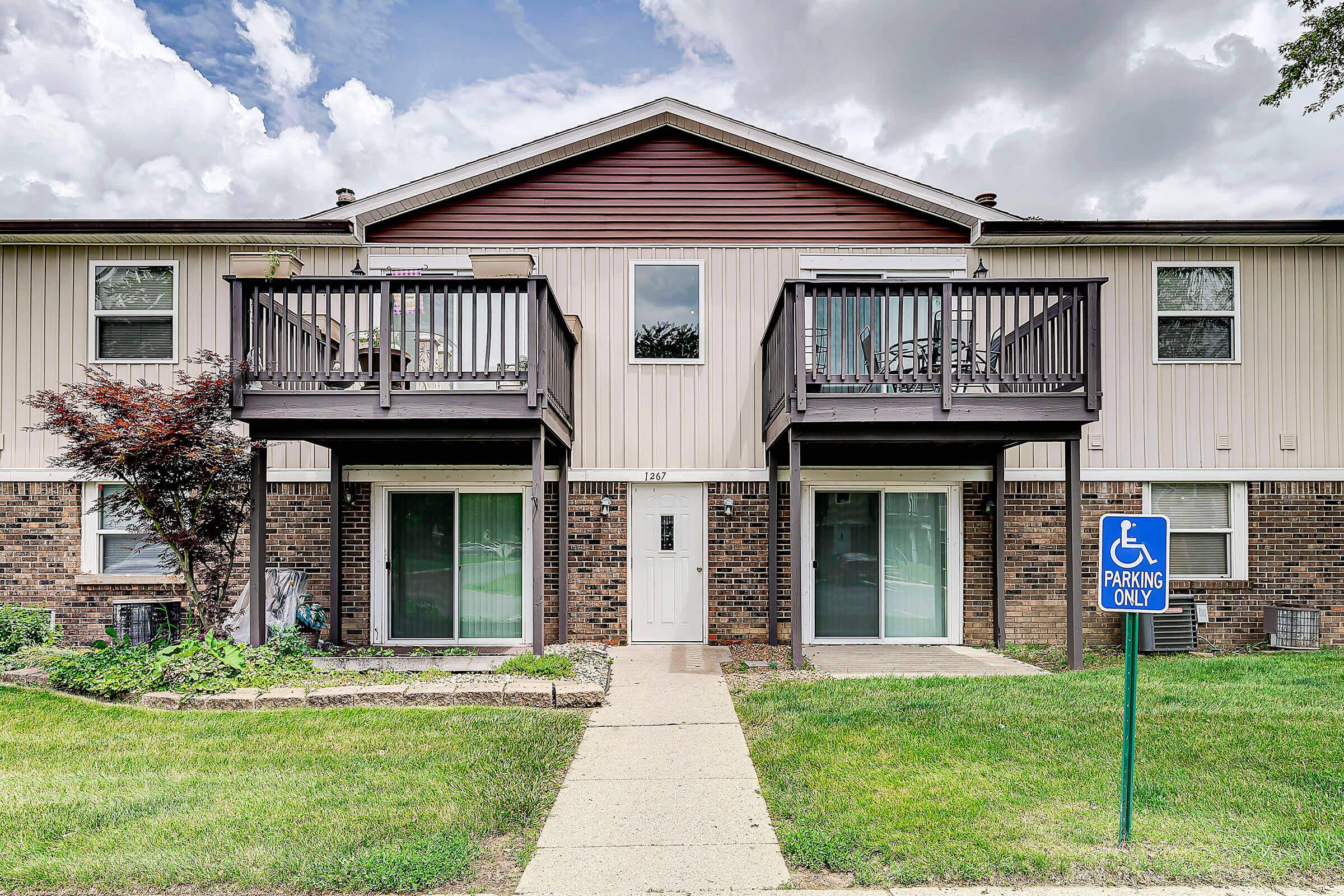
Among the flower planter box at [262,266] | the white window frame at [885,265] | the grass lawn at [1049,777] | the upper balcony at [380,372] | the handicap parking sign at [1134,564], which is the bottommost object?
the grass lawn at [1049,777]

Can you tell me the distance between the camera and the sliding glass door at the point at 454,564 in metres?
9.92

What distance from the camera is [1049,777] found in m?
4.90

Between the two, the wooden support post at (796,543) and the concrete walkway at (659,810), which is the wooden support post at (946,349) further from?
the concrete walkway at (659,810)

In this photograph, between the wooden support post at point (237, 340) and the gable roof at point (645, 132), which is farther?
the gable roof at point (645, 132)

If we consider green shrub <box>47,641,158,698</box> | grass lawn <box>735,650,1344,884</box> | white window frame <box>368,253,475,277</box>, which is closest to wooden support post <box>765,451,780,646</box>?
grass lawn <box>735,650,1344,884</box>

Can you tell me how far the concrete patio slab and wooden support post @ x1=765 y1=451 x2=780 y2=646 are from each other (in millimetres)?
493

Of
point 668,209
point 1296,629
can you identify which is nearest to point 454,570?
point 668,209

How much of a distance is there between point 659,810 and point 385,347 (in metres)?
4.76

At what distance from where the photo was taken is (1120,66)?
18.0 meters

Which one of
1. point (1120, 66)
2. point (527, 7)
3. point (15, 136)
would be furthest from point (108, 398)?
point (1120, 66)

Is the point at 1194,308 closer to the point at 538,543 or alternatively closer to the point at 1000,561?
the point at 1000,561

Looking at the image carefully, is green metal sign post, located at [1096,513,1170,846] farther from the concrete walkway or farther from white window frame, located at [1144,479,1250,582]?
white window frame, located at [1144,479,1250,582]

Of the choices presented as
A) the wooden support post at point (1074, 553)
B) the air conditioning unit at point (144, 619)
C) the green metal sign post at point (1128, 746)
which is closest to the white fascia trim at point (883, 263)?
the wooden support post at point (1074, 553)

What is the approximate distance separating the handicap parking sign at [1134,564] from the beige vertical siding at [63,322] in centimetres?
885
